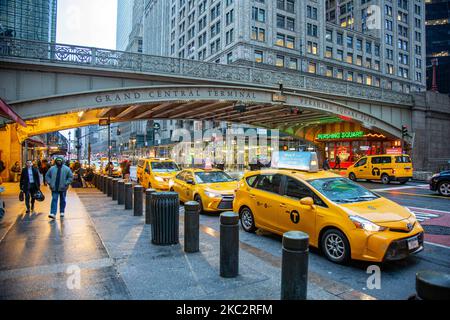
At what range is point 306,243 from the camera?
3.58m

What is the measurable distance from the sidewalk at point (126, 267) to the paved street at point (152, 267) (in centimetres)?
1

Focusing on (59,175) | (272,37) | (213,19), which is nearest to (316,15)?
(272,37)

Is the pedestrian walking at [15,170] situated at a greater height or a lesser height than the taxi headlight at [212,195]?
greater

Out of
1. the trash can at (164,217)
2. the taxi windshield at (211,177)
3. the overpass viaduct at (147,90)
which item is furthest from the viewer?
the overpass viaduct at (147,90)

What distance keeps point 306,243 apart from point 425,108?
34.4m

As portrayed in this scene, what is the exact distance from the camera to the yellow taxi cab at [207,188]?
10000 mm

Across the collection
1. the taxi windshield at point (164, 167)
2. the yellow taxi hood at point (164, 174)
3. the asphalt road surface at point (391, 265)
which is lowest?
the asphalt road surface at point (391, 265)

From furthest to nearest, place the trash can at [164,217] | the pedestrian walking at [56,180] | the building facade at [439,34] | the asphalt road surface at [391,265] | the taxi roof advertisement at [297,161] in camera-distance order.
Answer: the building facade at [439,34] → the pedestrian walking at [56,180] → the taxi roof advertisement at [297,161] → the trash can at [164,217] → the asphalt road surface at [391,265]

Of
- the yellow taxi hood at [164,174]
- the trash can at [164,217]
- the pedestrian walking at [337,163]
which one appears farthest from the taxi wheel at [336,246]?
the pedestrian walking at [337,163]

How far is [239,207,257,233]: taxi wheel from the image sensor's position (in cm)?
774

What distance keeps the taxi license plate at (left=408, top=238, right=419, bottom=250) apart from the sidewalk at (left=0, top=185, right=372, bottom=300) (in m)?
1.70

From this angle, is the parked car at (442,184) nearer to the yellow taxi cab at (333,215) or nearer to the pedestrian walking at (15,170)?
the yellow taxi cab at (333,215)

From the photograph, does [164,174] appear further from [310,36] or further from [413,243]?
[310,36]

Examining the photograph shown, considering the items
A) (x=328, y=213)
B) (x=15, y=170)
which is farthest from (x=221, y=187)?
(x=15, y=170)
